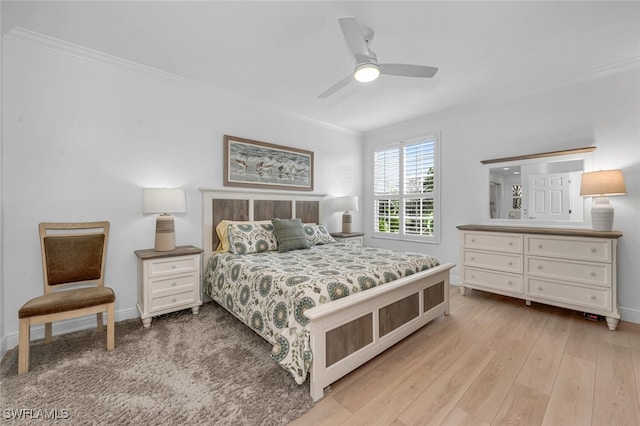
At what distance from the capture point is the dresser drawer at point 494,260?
3.16m

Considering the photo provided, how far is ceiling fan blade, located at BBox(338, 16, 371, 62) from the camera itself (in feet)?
5.81

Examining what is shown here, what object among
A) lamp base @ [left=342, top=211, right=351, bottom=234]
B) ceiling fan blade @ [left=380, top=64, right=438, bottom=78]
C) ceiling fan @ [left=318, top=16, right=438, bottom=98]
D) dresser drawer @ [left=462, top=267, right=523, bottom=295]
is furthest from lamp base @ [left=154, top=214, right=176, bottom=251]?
dresser drawer @ [left=462, top=267, right=523, bottom=295]

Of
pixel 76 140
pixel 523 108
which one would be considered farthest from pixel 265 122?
pixel 523 108

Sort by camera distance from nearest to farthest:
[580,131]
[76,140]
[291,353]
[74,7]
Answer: [291,353] < [74,7] < [76,140] < [580,131]

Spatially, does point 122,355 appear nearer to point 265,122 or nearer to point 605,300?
point 265,122

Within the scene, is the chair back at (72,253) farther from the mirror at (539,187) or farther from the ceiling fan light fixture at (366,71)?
the mirror at (539,187)

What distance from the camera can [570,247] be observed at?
2.81 meters

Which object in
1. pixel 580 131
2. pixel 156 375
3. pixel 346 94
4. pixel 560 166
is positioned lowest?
pixel 156 375

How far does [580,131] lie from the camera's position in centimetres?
308

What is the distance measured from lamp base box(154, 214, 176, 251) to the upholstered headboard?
1.58ft

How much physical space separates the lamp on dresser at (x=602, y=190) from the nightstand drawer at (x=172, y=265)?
13.7 feet

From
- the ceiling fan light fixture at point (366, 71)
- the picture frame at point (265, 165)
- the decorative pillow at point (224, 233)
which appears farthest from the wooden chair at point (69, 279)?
the ceiling fan light fixture at point (366, 71)

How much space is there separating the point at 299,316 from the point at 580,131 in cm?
375

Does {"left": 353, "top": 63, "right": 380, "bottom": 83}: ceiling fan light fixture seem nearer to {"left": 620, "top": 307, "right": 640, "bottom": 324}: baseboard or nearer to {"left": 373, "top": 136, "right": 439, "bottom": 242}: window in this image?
{"left": 373, "top": 136, "right": 439, "bottom": 242}: window
